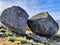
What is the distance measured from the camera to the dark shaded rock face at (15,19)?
28.5 metres

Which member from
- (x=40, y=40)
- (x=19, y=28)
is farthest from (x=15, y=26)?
(x=40, y=40)

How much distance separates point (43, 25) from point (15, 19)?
4.04 m

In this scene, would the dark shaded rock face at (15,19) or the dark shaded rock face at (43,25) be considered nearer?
the dark shaded rock face at (15,19)

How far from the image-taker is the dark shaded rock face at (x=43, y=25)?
1236 inches

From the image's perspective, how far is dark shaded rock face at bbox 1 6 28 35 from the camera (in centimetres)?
2855

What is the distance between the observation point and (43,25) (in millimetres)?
31422

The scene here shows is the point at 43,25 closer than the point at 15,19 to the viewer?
No

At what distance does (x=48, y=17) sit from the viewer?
32156mm

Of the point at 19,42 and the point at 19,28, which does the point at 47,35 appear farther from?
the point at 19,42

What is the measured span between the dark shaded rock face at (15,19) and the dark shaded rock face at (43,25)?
1.96 metres

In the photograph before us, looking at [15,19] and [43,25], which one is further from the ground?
[15,19]

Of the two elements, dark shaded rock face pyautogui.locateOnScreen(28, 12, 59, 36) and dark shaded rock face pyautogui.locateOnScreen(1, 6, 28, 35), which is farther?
dark shaded rock face pyautogui.locateOnScreen(28, 12, 59, 36)

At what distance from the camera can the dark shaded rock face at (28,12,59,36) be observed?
1236 inches

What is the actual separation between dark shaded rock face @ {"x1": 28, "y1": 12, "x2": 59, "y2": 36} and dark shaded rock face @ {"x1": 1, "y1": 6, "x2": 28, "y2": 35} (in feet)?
6.44
